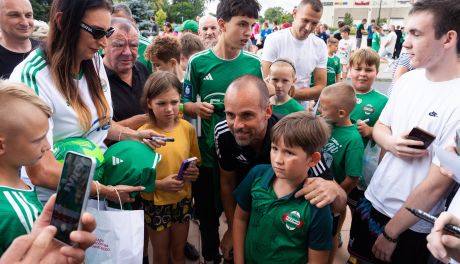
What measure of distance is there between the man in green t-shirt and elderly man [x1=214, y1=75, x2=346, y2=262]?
524 mm


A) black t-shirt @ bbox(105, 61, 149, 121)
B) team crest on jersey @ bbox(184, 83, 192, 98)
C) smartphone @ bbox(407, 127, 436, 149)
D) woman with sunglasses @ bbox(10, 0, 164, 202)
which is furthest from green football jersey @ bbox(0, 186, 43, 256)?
smartphone @ bbox(407, 127, 436, 149)

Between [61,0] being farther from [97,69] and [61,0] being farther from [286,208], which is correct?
[286,208]

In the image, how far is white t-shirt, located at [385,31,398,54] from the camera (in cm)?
1689

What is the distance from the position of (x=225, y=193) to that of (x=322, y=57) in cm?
247

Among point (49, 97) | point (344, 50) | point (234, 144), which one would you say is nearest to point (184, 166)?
point (234, 144)

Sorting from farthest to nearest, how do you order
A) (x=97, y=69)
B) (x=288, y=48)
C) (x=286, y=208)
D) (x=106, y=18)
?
(x=288, y=48) < (x=97, y=69) < (x=106, y=18) < (x=286, y=208)

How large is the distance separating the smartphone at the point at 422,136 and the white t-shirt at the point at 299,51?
88.2 inches

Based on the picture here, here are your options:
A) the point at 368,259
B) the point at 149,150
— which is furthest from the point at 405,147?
the point at 149,150

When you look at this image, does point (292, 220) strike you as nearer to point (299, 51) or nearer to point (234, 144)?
point (234, 144)

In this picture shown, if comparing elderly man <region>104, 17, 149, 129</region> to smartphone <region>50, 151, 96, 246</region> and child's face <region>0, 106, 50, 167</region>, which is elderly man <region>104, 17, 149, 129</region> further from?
smartphone <region>50, 151, 96, 246</region>

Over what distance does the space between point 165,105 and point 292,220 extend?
54.1 inches

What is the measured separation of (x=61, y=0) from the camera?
6.55 ft

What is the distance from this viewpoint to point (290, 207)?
1898 mm

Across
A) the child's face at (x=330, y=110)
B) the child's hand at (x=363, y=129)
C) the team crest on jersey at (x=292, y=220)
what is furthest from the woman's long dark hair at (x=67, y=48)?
the child's hand at (x=363, y=129)
